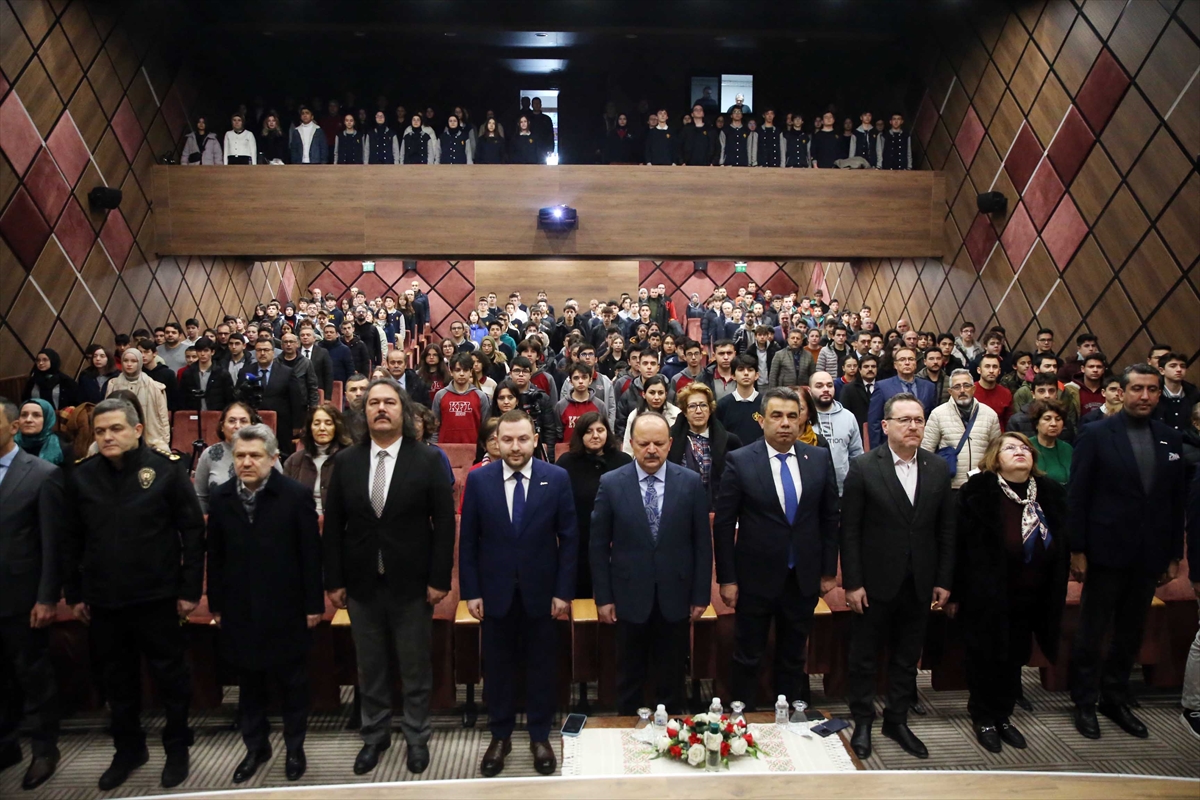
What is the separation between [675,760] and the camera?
2668 mm

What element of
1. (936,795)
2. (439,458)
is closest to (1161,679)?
(936,795)

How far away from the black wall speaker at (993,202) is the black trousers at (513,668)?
785cm

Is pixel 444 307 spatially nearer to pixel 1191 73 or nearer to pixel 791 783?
pixel 1191 73

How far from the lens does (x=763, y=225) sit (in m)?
10.1

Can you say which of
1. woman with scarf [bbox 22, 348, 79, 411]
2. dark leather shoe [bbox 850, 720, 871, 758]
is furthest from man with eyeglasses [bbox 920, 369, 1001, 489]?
woman with scarf [bbox 22, 348, 79, 411]

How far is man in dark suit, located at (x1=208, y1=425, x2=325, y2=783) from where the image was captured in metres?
2.80

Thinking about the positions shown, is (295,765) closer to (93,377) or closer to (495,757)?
(495,757)

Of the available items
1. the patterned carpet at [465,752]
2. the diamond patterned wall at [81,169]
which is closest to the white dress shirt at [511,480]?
the patterned carpet at [465,752]

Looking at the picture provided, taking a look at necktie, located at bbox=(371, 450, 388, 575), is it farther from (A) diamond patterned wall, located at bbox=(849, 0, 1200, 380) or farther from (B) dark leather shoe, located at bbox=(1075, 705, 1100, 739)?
(A) diamond patterned wall, located at bbox=(849, 0, 1200, 380)

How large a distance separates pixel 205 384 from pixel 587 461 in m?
4.16

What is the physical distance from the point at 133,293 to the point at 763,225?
713 centimetres

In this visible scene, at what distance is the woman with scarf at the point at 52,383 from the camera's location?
20.0ft

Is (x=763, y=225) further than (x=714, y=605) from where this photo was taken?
Yes

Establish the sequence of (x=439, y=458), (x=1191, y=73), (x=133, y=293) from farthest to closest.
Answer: (x=133, y=293), (x=1191, y=73), (x=439, y=458)
